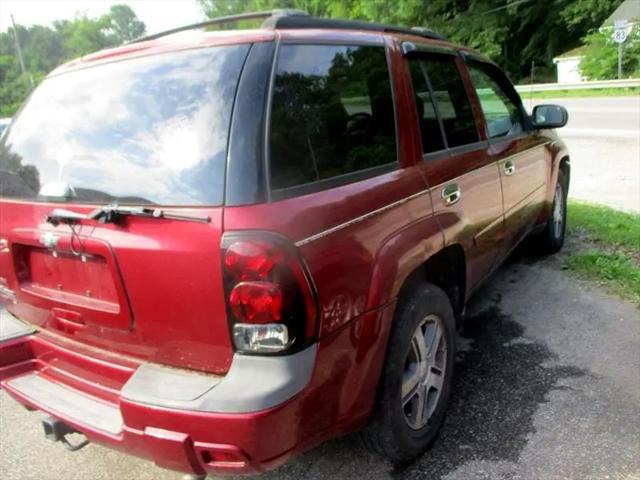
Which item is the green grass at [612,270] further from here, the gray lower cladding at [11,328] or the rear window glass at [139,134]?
the gray lower cladding at [11,328]

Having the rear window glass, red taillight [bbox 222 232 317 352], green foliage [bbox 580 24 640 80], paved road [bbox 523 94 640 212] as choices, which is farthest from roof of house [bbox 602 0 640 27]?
red taillight [bbox 222 232 317 352]

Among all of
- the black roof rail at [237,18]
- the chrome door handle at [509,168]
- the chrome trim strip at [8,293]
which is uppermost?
the black roof rail at [237,18]

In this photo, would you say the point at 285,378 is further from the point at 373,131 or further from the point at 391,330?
the point at 373,131

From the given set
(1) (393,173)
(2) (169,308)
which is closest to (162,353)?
(2) (169,308)

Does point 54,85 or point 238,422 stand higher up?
point 54,85

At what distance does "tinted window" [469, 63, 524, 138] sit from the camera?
3762mm

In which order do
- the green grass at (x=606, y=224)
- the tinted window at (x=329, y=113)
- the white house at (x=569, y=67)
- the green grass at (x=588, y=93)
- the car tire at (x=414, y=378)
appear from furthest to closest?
the white house at (x=569, y=67) < the green grass at (x=588, y=93) < the green grass at (x=606, y=224) < the car tire at (x=414, y=378) < the tinted window at (x=329, y=113)

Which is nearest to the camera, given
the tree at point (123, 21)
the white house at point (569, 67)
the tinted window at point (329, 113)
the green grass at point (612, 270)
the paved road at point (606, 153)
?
the tinted window at point (329, 113)

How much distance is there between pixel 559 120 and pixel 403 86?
2238mm

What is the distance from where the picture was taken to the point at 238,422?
1.82 m

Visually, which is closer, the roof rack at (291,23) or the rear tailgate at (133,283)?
the rear tailgate at (133,283)

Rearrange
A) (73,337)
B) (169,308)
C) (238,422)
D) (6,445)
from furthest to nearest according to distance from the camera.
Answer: (6,445), (73,337), (169,308), (238,422)

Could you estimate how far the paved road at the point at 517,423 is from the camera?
8.50 feet

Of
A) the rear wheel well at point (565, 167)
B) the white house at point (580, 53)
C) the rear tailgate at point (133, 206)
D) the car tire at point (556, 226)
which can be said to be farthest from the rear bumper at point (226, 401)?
the white house at point (580, 53)
